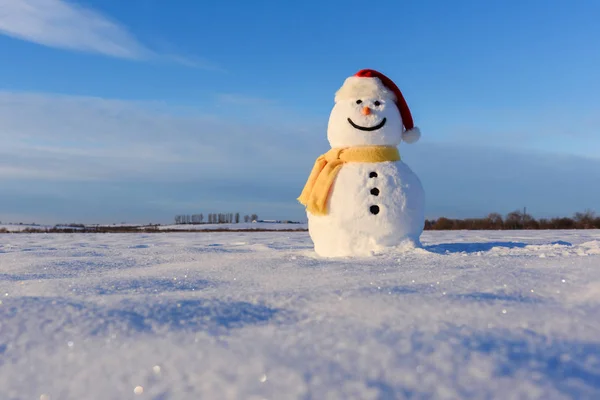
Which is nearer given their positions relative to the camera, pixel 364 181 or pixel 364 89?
pixel 364 181

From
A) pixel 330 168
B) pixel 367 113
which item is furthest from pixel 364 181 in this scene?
pixel 367 113

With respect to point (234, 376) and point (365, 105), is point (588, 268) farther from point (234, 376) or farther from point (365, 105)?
point (365, 105)

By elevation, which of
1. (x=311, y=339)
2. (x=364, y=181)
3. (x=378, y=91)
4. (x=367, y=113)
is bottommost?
(x=311, y=339)

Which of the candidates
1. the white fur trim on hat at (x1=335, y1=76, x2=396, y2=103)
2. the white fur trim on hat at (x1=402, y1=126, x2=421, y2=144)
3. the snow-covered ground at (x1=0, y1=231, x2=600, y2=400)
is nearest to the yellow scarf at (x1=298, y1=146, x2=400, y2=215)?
the white fur trim on hat at (x1=402, y1=126, x2=421, y2=144)

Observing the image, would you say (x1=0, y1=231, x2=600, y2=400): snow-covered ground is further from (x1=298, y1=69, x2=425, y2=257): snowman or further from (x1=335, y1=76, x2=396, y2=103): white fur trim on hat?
(x1=335, y1=76, x2=396, y2=103): white fur trim on hat

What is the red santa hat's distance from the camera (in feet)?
17.6

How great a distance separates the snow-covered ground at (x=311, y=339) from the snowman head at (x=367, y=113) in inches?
102

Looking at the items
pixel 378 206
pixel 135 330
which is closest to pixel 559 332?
pixel 135 330

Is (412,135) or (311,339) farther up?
(412,135)

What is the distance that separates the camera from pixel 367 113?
17.2ft

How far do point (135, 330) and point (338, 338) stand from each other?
2.55 feet

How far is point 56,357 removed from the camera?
1.76m

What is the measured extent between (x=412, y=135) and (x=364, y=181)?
104 centimetres

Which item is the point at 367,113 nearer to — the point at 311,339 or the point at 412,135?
the point at 412,135
